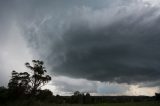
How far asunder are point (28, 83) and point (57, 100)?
10.1 m

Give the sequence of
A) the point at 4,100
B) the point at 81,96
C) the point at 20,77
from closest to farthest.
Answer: the point at 4,100 < the point at 20,77 < the point at 81,96

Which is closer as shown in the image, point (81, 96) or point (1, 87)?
point (1, 87)

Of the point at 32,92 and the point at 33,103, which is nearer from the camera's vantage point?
the point at 33,103

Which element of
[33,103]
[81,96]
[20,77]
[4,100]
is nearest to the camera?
[33,103]

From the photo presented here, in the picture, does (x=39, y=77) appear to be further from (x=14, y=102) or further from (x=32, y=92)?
(x=14, y=102)

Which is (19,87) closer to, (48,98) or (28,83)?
(28,83)

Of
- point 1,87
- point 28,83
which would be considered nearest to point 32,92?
point 28,83

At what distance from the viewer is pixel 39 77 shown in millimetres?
88688

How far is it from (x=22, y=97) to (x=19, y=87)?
3599mm

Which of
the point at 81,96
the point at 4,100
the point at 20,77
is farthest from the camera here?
the point at 81,96

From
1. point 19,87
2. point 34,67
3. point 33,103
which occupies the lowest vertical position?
point 33,103

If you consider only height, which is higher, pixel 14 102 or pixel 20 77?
pixel 20 77

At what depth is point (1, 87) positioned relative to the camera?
8394cm

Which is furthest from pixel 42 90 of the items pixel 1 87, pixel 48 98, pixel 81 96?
pixel 81 96
